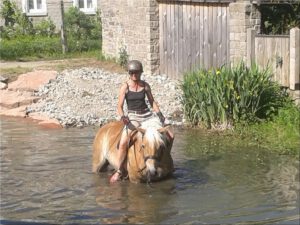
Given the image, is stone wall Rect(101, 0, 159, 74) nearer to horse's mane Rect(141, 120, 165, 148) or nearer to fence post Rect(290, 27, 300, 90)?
fence post Rect(290, 27, 300, 90)

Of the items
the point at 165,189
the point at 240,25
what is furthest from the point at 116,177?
the point at 240,25

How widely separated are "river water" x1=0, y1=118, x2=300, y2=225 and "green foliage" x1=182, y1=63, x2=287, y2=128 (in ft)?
1.74

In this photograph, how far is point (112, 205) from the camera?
10.4 m

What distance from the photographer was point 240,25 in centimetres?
1736

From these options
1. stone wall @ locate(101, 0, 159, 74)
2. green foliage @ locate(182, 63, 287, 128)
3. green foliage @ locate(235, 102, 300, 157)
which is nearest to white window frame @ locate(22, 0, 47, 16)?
stone wall @ locate(101, 0, 159, 74)

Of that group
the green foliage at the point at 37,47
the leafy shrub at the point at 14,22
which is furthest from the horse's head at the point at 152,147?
the leafy shrub at the point at 14,22

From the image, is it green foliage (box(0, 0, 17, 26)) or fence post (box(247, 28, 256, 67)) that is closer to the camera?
fence post (box(247, 28, 256, 67))

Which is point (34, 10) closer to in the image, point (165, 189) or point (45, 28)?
point (45, 28)

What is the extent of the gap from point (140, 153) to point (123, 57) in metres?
12.5

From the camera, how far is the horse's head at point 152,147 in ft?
35.6

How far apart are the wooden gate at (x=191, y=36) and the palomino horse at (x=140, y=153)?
7.09 metres

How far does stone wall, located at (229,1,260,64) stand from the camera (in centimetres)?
1712

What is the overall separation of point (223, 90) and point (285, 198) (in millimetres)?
4922

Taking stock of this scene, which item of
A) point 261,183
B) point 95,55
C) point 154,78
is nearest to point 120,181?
point 261,183
